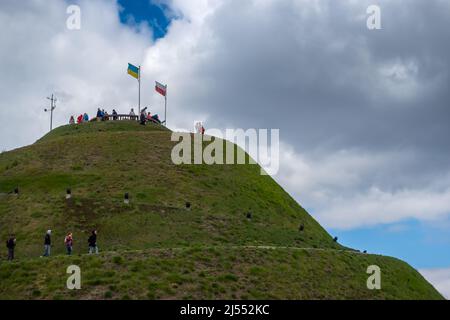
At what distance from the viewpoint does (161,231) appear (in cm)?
4644

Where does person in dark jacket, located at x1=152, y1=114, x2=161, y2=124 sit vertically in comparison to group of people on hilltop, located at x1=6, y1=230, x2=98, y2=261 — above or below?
above

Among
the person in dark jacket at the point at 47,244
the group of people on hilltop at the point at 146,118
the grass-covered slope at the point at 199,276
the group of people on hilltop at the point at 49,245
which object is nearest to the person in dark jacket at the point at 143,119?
the group of people on hilltop at the point at 146,118

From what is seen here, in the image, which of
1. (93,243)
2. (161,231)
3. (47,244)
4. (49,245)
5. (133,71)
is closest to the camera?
(93,243)

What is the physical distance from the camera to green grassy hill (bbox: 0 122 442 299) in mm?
35188

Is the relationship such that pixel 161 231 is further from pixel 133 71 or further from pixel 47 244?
pixel 133 71

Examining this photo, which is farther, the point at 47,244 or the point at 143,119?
the point at 143,119

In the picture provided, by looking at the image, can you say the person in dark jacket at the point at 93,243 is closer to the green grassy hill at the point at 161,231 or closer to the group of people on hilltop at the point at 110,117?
the green grassy hill at the point at 161,231

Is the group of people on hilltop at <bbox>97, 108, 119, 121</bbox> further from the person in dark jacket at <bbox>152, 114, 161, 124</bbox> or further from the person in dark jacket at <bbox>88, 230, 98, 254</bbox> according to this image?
the person in dark jacket at <bbox>88, 230, 98, 254</bbox>

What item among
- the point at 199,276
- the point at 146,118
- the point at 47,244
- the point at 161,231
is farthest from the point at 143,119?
the point at 199,276

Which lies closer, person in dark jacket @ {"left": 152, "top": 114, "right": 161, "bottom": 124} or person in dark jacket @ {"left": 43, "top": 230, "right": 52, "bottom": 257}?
person in dark jacket @ {"left": 43, "top": 230, "right": 52, "bottom": 257}

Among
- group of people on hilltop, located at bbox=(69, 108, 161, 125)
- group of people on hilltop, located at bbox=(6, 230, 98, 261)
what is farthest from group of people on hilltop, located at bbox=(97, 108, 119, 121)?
group of people on hilltop, located at bbox=(6, 230, 98, 261)

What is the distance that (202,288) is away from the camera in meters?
34.6

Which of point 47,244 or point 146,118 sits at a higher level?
point 146,118

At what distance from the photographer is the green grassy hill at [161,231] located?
35.2 meters
